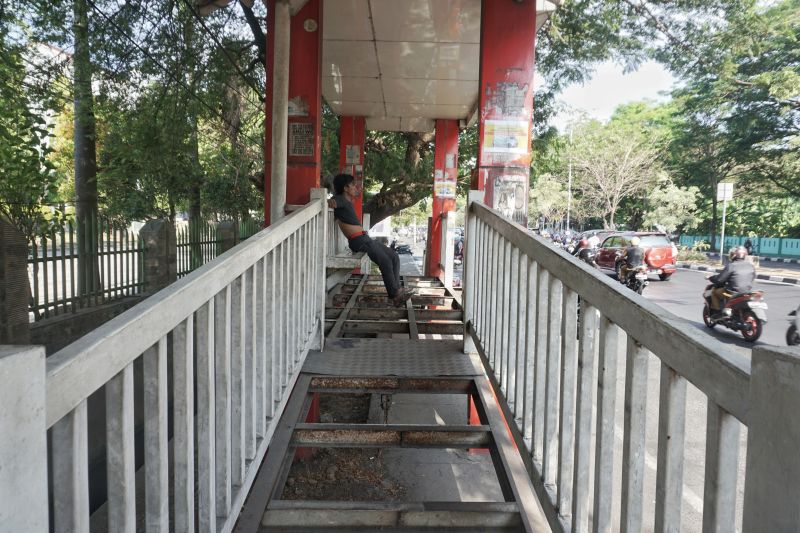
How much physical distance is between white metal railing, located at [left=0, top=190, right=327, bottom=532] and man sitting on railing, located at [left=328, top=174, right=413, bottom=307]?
2.05 m

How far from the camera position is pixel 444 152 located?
10742 millimetres

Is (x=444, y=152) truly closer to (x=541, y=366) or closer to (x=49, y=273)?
(x=49, y=273)

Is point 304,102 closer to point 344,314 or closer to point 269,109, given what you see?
point 269,109

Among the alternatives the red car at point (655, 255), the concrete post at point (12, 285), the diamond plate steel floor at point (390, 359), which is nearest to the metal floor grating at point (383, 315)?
the diamond plate steel floor at point (390, 359)

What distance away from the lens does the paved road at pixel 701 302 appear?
9320 millimetres

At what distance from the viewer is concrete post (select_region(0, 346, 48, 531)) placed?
31.8 inches

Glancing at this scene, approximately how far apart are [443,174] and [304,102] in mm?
6484

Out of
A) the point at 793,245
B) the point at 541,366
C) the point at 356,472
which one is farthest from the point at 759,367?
the point at 793,245

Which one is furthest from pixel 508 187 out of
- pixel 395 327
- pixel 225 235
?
pixel 225 235

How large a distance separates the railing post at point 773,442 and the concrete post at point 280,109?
3.46 m

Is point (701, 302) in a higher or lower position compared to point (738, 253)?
lower

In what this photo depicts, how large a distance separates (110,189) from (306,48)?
1142 centimetres

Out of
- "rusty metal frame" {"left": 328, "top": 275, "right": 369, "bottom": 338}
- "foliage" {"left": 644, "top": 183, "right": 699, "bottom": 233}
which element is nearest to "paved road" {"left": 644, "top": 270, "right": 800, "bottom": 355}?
"rusty metal frame" {"left": 328, "top": 275, "right": 369, "bottom": 338}

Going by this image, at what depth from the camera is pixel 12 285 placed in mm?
4770
